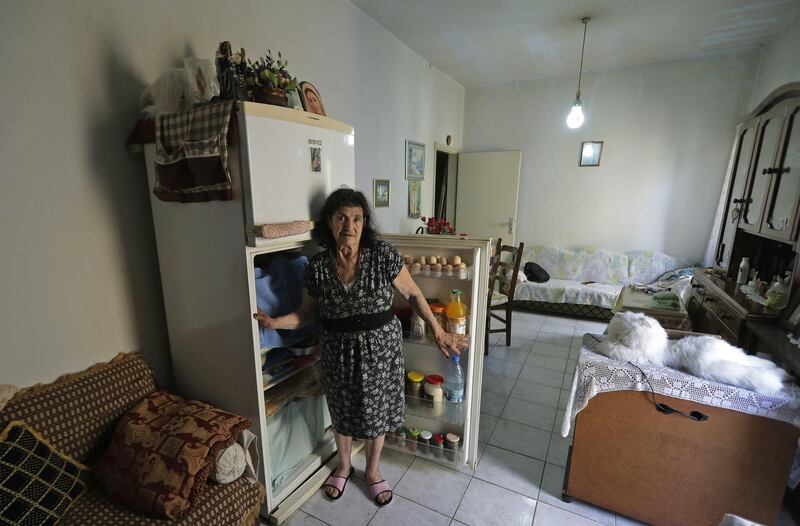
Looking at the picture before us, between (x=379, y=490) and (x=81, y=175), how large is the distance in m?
1.72

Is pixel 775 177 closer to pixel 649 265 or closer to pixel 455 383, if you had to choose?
pixel 455 383

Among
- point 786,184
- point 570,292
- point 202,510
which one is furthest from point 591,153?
point 202,510

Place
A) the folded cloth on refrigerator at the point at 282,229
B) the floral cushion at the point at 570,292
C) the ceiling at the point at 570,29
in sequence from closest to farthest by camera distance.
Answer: the folded cloth on refrigerator at the point at 282,229
the ceiling at the point at 570,29
the floral cushion at the point at 570,292

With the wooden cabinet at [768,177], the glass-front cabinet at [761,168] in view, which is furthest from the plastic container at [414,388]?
the glass-front cabinet at [761,168]

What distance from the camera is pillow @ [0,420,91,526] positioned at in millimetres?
1006

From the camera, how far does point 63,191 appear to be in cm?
124

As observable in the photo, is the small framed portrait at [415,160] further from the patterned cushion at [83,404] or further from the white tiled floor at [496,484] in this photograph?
the patterned cushion at [83,404]

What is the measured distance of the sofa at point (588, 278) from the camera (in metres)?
3.88

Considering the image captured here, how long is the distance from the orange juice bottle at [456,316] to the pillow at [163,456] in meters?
0.90

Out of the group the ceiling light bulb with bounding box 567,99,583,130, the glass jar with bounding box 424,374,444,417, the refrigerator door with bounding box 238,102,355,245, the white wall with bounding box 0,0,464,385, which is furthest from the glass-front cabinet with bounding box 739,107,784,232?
the white wall with bounding box 0,0,464,385

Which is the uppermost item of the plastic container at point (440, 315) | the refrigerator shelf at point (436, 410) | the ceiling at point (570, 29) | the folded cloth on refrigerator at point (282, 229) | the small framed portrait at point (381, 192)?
the ceiling at point (570, 29)

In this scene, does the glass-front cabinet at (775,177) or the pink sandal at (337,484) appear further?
the glass-front cabinet at (775,177)

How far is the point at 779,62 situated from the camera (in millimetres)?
2990

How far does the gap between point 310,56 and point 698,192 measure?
412cm
